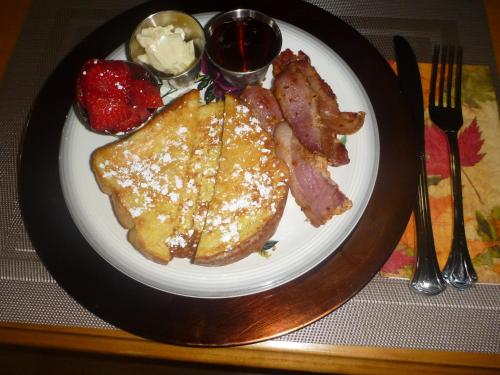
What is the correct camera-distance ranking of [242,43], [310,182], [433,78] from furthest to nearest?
[433,78]
[242,43]
[310,182]

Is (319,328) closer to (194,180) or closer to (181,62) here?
(194,180)

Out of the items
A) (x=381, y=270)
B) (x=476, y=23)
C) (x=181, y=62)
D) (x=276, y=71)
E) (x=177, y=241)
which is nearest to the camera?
(x=177, y=241)

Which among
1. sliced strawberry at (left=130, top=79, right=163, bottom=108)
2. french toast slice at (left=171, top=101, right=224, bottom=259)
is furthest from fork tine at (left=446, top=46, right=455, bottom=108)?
sliced strawberry at (left=130, top=79, right=163, bottom=108)

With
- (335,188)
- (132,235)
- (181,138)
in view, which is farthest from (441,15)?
(132,235)

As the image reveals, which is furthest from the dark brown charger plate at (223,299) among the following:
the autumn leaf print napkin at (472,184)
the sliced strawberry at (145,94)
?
the sliced strawberry at (145,94)

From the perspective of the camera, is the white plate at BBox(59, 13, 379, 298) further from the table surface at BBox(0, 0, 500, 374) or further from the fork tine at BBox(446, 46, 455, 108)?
the fork tine at BBox(446, 46, 455, 108)

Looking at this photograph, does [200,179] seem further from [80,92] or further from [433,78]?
[433,78]

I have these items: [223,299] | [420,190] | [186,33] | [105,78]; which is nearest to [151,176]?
[105,78]
